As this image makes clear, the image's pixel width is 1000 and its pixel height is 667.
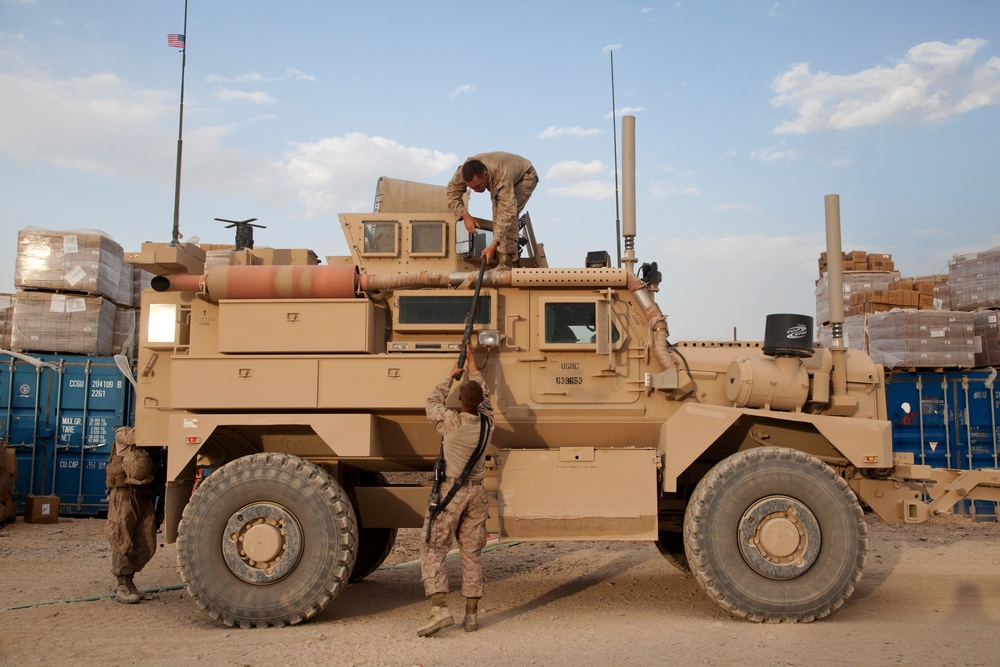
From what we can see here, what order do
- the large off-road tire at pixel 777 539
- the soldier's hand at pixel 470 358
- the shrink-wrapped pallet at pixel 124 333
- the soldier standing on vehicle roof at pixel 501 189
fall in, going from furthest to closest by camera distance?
the shrink-wrapped pallet at pixel 124 333 < the soldier standing on vehicle roof at pixel 501 189 < the soldier's hand at pixel 470 358 < the large off-road tire at pixel 777 539

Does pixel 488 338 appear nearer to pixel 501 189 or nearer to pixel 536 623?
pixel 501 189

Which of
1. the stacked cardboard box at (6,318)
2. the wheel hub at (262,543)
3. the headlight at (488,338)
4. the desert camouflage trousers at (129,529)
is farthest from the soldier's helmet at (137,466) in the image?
the stacked cardboard box at (6,318)

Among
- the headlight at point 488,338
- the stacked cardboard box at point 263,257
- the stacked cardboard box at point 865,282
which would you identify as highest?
the stacked cardboard box at point 865,282

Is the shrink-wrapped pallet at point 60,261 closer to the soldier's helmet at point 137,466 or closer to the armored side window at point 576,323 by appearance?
the soldier's helmet at point 137,466

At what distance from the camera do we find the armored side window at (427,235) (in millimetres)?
8133

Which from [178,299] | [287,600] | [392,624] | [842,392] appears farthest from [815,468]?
[178,299]

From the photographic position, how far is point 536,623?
7.09 meters

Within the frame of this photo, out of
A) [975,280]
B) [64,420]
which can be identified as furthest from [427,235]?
[975,280]

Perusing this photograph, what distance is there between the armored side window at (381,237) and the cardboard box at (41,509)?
8.84 meters

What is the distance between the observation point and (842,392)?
7.74 m

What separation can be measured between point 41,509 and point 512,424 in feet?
32.2

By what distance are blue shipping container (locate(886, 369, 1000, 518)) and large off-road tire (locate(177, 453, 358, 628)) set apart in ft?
34.7

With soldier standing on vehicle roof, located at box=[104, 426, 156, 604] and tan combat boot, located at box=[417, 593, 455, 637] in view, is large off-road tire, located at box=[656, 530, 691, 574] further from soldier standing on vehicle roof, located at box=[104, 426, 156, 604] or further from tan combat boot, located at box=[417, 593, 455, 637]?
soldier standing on vehicle roof, located at box=[104, 426, 156, 604]

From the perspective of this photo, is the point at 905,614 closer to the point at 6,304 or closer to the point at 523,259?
the point at 523,259
